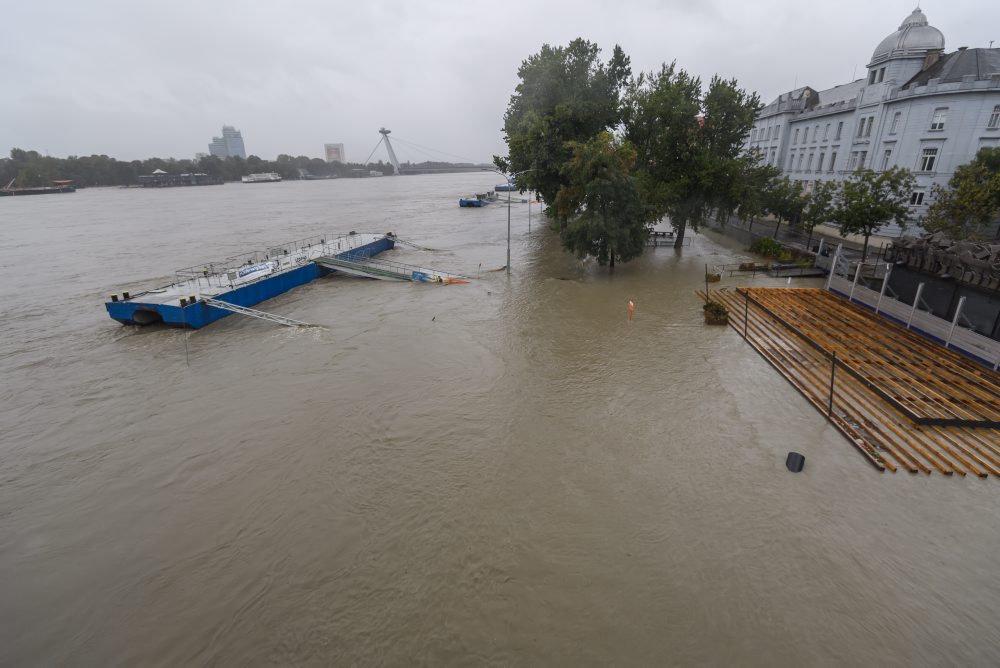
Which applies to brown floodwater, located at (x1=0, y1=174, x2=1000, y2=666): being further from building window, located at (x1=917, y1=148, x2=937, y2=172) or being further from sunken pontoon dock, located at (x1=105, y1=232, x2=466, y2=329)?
building window, located at (x1=917, y1=148, x2=937, y2=172)

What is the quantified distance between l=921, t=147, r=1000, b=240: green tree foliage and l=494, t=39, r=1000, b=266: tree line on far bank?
3.7 inches

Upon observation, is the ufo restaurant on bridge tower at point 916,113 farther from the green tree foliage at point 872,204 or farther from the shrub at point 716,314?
the shrub at point 716,314

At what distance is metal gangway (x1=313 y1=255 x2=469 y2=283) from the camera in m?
31.0

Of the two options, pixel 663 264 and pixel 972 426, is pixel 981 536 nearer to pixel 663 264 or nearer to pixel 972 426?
pixel 972 426

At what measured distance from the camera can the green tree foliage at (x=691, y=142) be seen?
32.5 m

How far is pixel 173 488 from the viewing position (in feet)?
37.2

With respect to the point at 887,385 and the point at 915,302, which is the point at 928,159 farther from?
the point at 887,385

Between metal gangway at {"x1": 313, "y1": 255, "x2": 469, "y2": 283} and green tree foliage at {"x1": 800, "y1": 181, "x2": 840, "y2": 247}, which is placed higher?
green tree foliage at {"x1": 800, "y1": 181, "x2": 840, "y2": 247}

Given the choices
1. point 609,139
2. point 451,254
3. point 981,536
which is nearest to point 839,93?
point 609,139

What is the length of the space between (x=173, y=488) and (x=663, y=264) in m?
32.4

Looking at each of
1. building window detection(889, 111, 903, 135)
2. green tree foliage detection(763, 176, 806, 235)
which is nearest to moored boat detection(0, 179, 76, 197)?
green tree foliage detection(763, 176, 806, 235)

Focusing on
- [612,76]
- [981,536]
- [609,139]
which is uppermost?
[612,76]

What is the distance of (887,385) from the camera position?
1432 cm

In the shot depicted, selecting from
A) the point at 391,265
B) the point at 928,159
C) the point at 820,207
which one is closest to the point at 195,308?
the point at 391,265
